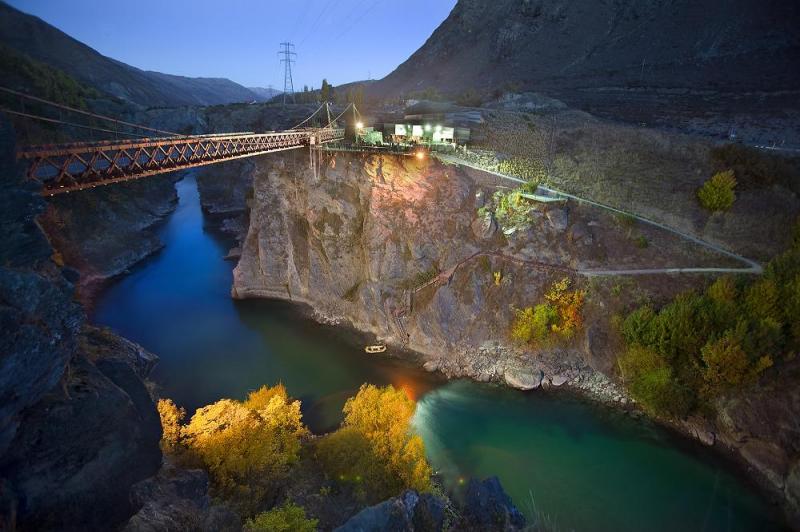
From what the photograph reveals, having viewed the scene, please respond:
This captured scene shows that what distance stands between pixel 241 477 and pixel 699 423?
25.5m

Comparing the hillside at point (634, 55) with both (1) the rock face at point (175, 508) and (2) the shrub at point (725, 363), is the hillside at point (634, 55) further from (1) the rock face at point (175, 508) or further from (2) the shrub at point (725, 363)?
(1) the rock face at point (175, 508)

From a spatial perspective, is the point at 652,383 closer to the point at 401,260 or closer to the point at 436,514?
the point at 436,514

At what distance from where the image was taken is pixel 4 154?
13.2 m

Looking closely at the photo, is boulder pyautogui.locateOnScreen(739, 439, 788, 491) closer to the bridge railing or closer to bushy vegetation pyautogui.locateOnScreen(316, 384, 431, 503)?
bushy vegetation pyautogui.locateOnScreen(316, 384, 431, 503)

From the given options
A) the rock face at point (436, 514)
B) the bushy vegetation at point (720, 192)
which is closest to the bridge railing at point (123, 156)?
the rock face at point (436, 514)

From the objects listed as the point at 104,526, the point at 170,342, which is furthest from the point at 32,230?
the point at 170,342

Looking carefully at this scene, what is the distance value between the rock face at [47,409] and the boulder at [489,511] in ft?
43.7

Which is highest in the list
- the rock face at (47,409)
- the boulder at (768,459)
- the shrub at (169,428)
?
the rock face at (47,409)

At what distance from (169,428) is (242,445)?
492 cm

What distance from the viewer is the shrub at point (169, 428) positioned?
65.4ft

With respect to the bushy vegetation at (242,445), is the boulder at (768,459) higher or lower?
lower

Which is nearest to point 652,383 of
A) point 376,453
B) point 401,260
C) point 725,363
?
point 725,363

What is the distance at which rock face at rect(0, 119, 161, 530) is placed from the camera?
12.3 metres

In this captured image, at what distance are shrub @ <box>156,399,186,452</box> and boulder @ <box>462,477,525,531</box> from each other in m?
15.0
